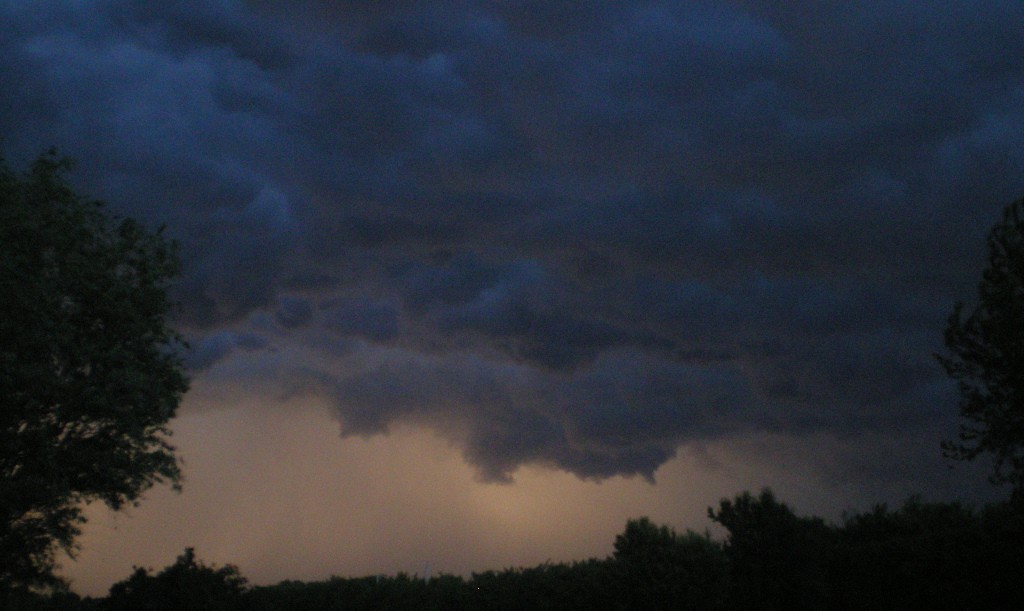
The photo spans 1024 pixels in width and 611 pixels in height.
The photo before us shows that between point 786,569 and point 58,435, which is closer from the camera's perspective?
point 786,569

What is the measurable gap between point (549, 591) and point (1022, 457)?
69.8 ft

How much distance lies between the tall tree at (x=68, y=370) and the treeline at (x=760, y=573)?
6.44 metres

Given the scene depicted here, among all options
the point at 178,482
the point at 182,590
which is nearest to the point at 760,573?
the point at 182,590

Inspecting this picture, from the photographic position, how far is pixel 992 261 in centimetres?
3491

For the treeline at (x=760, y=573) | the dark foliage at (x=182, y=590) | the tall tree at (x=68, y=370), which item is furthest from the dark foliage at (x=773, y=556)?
the tall tree at (x=68, y=370)

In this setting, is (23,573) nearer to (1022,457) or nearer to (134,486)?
(134,486)

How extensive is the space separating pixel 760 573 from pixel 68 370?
71.6 feet

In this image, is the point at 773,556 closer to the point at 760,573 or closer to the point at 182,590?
the point at 760,573

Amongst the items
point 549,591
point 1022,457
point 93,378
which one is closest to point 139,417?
point 93,378

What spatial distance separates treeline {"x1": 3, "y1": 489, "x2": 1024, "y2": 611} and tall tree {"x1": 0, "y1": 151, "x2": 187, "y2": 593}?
6.44 m

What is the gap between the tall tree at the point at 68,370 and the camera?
2609 cm

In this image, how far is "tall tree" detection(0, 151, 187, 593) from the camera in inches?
1027

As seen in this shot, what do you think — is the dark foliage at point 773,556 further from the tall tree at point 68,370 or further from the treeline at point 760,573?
the tall tree at point 68,370

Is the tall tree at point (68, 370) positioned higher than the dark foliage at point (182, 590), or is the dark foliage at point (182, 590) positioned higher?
the tall tree at point (68, 370)
